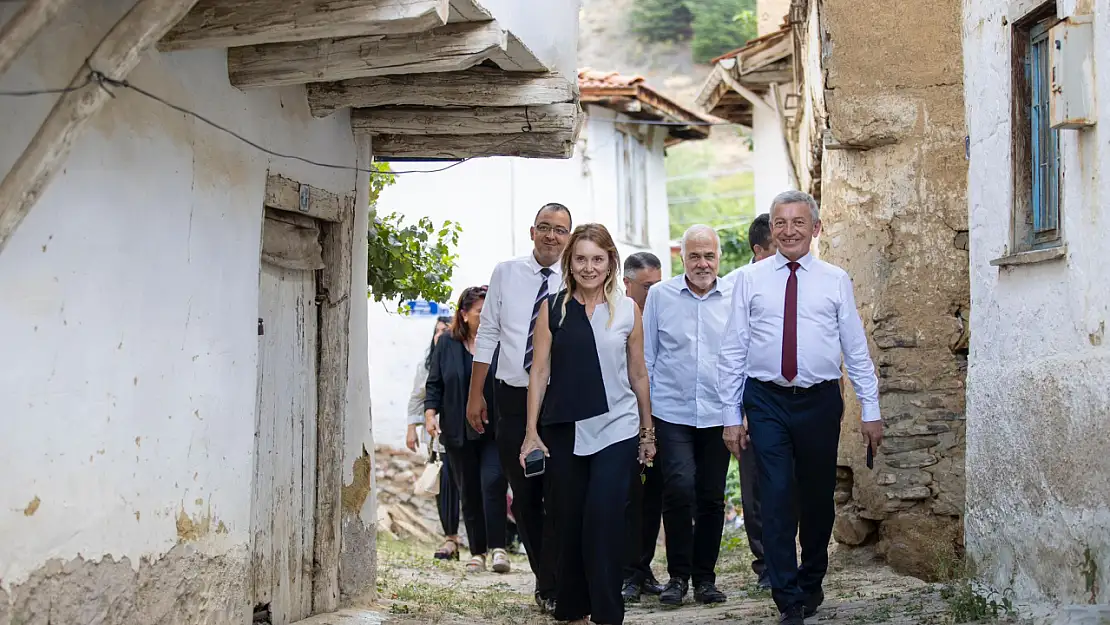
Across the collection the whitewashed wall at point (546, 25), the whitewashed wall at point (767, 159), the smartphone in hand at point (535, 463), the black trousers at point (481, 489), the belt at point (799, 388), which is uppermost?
the whitewashed wall at point (767, 159)

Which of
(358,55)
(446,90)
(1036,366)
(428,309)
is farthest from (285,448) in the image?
(428,309)

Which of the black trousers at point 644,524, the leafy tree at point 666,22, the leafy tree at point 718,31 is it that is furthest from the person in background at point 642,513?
the leafy tree at point 666,22

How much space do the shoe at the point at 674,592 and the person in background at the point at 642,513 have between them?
0.31 m

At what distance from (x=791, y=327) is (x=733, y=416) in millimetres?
497

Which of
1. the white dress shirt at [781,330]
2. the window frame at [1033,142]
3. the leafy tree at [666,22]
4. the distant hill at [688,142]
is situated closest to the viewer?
the window frame at [1033,142]

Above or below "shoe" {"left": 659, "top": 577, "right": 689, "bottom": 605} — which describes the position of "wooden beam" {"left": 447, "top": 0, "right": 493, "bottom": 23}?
above

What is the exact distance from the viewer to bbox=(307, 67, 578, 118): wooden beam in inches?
253

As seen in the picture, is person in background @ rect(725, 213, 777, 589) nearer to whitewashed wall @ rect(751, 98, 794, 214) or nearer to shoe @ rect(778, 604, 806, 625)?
shoe @ rect(778, 604, 806, 625)

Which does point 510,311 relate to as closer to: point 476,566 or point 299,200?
point 299,200

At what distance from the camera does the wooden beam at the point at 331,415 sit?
6.86 m

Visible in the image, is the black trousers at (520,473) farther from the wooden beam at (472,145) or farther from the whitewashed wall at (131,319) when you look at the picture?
the whitewashed wall at (131,319)

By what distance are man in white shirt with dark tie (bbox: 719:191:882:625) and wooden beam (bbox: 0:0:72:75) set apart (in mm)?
3532

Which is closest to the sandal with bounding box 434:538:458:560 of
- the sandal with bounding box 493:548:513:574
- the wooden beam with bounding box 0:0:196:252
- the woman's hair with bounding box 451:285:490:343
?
the sandal with bounding box 493:548:513:574

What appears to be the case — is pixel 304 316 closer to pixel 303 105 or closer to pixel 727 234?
pixel 303 105
